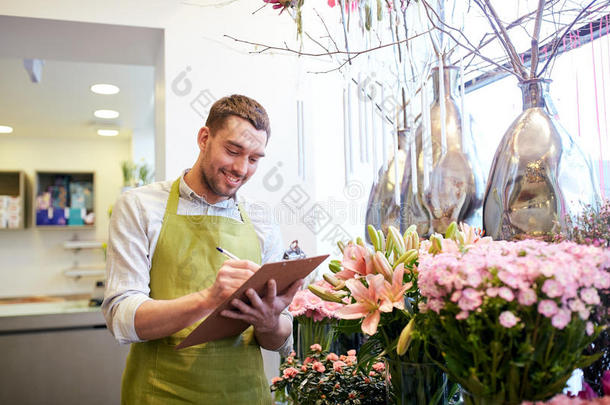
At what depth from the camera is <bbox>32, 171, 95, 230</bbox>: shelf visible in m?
5.23

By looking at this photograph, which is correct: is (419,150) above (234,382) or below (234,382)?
above

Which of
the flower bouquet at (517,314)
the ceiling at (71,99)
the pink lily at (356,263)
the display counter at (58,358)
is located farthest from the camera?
the ceiling at (71,99)

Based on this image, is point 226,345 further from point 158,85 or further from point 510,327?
point 158,85

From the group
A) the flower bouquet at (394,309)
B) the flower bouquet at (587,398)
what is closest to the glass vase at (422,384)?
the flower bouquet at (394,309)

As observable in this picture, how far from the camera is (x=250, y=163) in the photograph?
4.47 feet

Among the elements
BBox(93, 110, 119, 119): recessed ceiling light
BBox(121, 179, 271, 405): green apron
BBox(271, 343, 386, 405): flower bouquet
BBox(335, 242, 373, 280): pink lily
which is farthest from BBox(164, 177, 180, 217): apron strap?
BBox(93, 110, 119, 119): recessed ceiling light

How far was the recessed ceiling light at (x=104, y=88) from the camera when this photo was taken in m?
3.62

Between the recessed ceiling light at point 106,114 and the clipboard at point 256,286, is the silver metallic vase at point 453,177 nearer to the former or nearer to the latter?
the clipboard at point 256,286

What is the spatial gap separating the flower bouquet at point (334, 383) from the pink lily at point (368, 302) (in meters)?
0.23

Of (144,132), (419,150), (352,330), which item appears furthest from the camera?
(144,132)

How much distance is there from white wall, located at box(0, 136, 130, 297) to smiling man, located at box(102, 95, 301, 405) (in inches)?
176

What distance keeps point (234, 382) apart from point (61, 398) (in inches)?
90.8

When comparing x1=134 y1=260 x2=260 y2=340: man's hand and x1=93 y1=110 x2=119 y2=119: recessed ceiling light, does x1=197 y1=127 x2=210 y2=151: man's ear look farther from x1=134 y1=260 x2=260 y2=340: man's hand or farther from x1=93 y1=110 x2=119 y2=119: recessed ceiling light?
x1=93 y1=110 x2=119 y2=119: recessed ceiling light

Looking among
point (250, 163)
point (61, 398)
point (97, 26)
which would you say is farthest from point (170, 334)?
point (61, 398)
